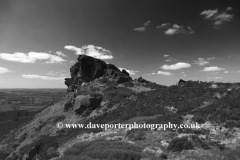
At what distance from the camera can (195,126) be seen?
15297mm

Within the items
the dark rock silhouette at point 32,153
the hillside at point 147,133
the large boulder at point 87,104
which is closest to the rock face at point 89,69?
the hillside at point 147,133

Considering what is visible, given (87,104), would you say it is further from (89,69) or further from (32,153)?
(89,69)

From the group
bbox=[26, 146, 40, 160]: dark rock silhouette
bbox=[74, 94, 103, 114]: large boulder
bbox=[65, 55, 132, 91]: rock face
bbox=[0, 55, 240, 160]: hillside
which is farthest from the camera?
bbox=[65, 55, 132, 91]: rock face

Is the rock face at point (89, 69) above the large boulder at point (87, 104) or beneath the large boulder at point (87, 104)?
above

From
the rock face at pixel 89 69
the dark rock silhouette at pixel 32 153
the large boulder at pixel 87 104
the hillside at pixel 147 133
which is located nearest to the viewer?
the hillside at pixel 147 133

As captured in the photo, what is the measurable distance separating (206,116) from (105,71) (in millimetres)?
51532

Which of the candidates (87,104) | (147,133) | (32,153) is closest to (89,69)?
(87,104)

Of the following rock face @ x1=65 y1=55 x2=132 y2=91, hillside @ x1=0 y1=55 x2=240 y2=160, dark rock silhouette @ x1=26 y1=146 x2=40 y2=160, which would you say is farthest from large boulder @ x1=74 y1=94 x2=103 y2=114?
rock face @ x1=65 y1=55 x2=132 y2=91

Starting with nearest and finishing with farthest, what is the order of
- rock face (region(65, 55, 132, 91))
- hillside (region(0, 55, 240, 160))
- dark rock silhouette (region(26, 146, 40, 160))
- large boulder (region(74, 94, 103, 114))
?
hillside (region(0, 55, 240, 160)) → dark rock silhouette (region(26, 146, 40, 160)) → large boulder (region(74, 94, 103, 114)) → rock face (region(65, 55, 132, 91))

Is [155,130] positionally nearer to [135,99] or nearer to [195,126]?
[195,126]

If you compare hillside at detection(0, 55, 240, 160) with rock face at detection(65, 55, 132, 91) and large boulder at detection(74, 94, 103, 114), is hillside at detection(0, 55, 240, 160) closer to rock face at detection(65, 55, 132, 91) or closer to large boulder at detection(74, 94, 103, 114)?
large boulder at detection(74, 94, 103, 114)

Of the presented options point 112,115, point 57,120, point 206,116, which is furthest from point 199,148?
point 57,120

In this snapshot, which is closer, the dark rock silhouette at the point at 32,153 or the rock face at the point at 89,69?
the dark rock silhouette at the point at 32,153

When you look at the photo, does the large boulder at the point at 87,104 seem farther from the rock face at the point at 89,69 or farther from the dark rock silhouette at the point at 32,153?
the rock face at the point at 89,69
